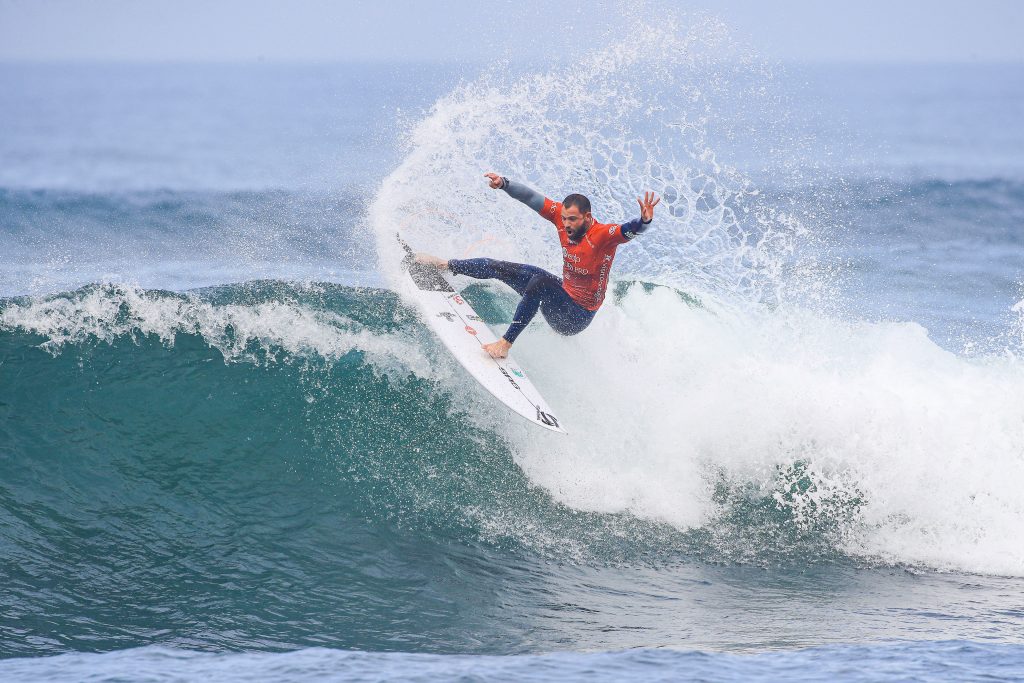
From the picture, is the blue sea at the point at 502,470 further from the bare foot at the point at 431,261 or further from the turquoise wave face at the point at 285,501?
the bare foot at the point at 431,261

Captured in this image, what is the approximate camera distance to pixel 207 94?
101 meters

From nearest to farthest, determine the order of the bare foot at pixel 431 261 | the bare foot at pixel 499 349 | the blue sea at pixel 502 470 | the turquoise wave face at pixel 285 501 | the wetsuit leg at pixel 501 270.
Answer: the blue sea at pixel 502 470, the turquoise wave face at pixel 285 501, the bare foot at pixel 499 349, the wetsuit leg at pixel 501 270, the bare foot at pixel 431 261

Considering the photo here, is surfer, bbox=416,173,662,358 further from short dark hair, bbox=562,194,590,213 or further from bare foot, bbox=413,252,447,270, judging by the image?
A: bare foot, bbox=413,252,447,270

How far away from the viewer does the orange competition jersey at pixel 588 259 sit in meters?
8.08

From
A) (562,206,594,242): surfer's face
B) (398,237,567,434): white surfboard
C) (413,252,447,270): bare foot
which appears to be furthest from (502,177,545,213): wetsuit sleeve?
(398,237,567,434): white surfboard

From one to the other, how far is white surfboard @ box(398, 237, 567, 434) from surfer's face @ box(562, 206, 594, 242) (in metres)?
1.25

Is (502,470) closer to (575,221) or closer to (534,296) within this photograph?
(534,296)

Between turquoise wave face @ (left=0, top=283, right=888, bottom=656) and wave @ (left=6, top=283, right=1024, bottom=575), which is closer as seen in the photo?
turquoise wave face @ (left=0, top=283, right=888, bottom=656)

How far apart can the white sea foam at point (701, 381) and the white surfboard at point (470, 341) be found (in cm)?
49

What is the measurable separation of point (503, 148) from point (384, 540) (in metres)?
6.10

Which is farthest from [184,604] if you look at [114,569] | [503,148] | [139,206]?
[139,206]

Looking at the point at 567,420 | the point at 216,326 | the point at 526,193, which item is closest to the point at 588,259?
the point at 526,193

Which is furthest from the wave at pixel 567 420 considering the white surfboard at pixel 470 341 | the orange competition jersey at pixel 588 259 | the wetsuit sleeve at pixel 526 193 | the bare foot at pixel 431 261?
the wetsuit sleeve at pixel 526 193

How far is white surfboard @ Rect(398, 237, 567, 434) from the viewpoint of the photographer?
795 cm
